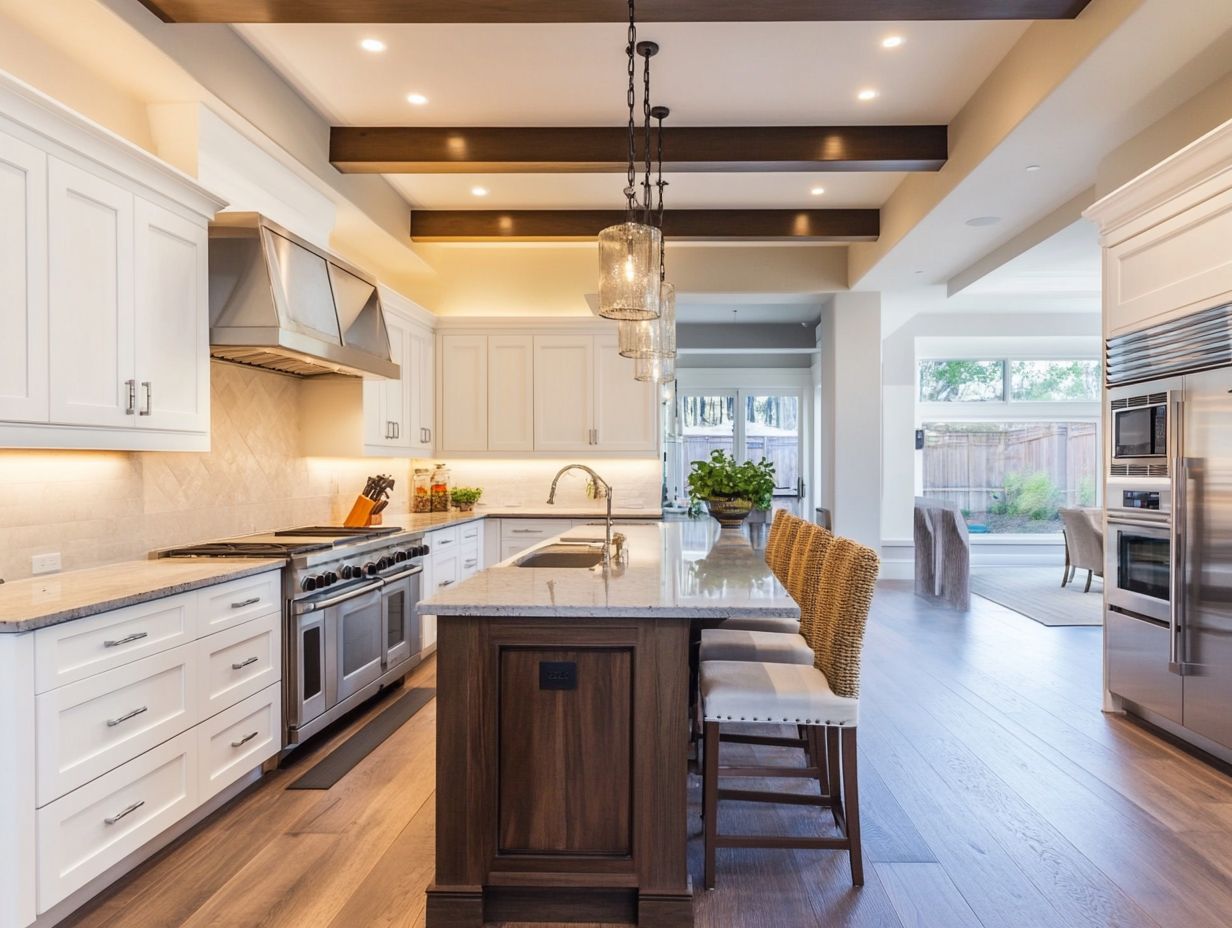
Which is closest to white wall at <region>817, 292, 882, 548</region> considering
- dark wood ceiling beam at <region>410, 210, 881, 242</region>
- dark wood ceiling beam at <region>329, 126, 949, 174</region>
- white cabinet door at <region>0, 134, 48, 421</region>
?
dark wood ceiling beam at <region>410, 210, 881, 242</region>

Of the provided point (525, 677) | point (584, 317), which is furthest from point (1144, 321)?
point (584, 317)

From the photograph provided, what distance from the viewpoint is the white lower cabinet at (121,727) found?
1850mm

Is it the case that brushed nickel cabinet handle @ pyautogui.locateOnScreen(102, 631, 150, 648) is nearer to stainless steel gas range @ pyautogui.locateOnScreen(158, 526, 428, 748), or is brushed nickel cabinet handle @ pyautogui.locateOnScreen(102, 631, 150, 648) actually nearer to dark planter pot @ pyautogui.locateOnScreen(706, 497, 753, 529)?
stainless steel gas range @ pyautogui.locateOnScreen(158, 526, 428, 748)

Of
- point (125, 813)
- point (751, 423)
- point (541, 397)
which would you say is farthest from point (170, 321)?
point (751, 423)

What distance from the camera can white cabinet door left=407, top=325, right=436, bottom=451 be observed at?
5672mm

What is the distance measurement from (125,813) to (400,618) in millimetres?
2010

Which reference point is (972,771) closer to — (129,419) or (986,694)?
(986,694)

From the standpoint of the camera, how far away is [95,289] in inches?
96.4

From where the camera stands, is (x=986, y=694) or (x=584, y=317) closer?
(x=986, y=694)

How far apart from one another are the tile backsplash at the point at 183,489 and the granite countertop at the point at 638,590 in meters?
1.55

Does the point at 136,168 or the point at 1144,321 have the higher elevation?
the point at 136,168

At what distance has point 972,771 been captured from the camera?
304 centimetres

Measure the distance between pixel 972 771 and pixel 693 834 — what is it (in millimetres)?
1309

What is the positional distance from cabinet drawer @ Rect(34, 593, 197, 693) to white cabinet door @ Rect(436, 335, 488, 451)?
12.6 ft
